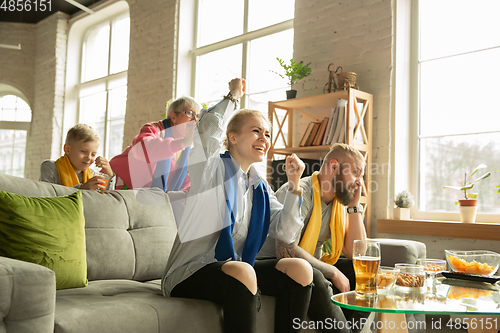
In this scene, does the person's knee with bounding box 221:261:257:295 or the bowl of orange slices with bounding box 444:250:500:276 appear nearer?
the person's knee with bounding box 221:261:257:295

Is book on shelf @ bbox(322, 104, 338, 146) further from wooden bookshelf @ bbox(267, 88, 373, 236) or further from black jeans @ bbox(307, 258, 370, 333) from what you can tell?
black jeans @ bbox(307, 258, 370, 333)

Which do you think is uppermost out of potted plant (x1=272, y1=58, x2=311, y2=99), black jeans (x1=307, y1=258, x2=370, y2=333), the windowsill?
potted plant (x1=272, y1=58, x2=311, y2=99)

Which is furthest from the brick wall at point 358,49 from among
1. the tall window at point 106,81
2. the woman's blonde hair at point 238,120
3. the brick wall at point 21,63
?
the brick wall at point 21,63

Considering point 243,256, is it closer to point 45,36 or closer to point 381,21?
point 381,21

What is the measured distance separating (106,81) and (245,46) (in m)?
2.84

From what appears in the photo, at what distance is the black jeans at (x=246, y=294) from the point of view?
4.81 feet

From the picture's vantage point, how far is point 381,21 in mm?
3480

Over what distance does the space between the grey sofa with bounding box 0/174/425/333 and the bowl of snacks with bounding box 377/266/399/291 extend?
486 millimetres

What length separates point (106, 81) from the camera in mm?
6727

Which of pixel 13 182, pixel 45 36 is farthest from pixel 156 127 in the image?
pixel 45 36

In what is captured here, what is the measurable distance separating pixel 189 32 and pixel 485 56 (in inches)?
137

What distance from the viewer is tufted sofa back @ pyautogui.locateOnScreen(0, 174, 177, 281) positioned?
73.4 inches

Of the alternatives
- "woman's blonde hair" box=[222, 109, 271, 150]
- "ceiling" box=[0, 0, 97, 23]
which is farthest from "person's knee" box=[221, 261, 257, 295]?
"ceiling" box=[0, 0, 97, 23]

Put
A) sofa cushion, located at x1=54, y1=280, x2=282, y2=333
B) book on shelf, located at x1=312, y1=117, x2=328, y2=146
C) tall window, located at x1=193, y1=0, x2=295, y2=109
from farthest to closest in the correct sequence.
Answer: tall window, located at x1=193, y1=0, x2=295, y2=109 < book on shelf, located at x1=312, y1=117, x2=328, y2=146 < sofa cushion, located at x1=54, y1=280, x2=282, y2=333
